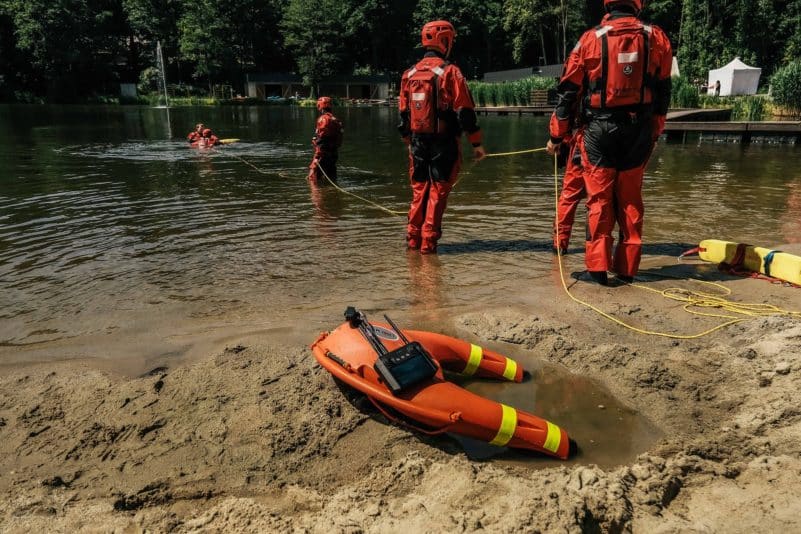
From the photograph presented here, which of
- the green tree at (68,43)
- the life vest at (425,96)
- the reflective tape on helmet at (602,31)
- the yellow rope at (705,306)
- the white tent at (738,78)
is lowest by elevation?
the yellow rope at (705,306)

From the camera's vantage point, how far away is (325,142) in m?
12.0

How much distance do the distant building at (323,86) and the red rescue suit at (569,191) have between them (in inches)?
2830

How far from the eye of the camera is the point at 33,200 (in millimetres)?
10555

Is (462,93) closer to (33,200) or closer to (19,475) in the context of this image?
(19,475)

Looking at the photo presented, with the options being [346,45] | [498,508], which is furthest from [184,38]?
[498,508]

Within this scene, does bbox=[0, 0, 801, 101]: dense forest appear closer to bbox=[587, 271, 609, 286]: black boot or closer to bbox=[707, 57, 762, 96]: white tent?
bbox=[707, 57, 762, 96]: white tent

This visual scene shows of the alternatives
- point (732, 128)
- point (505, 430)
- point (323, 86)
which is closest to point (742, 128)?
point (732, 128)

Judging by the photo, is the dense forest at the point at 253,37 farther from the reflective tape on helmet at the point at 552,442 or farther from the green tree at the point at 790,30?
the reflective tape on helmet at the point at 552,442

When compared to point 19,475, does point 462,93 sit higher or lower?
higher

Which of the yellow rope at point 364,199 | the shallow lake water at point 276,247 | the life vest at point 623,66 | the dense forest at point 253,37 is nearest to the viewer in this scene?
the shallow lake water at point 276,247

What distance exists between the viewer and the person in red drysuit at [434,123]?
6477 mm

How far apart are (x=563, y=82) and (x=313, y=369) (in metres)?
3.69

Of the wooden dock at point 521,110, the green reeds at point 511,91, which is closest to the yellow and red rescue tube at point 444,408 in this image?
the wooden dock at point 521,110

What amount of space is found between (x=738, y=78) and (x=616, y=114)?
4074 centimetres
